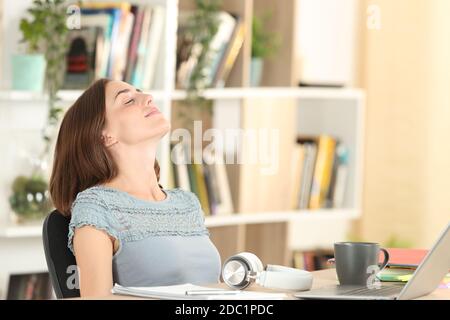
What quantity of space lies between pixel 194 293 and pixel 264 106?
2.22 meters

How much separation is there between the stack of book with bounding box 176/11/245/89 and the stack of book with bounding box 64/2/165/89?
17 cm

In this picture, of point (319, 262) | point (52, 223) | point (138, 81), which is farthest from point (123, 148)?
point (319, 262)

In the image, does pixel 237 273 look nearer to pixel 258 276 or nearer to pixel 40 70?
pixel 258 276

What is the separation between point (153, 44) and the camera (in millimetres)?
3088

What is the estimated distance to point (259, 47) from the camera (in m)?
3.51

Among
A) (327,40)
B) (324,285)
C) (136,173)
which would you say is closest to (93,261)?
(136,173)

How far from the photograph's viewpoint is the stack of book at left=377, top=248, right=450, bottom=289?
5.22ft

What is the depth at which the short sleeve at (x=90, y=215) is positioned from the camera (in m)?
1.66

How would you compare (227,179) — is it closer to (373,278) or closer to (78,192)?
Result: (78,192)

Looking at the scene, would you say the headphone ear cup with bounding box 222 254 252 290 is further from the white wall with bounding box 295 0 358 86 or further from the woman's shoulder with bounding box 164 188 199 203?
the white wall with bounding box 295 0 358 86

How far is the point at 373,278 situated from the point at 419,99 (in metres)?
2.56

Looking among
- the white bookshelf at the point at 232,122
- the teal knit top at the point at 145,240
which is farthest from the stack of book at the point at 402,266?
the white bookshelf at the point at 232,122

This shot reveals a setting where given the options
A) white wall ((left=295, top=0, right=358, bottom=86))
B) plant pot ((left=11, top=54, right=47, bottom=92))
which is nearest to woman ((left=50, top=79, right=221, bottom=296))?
plant pot ((left=11, top=54, right=47, bottom=92))
